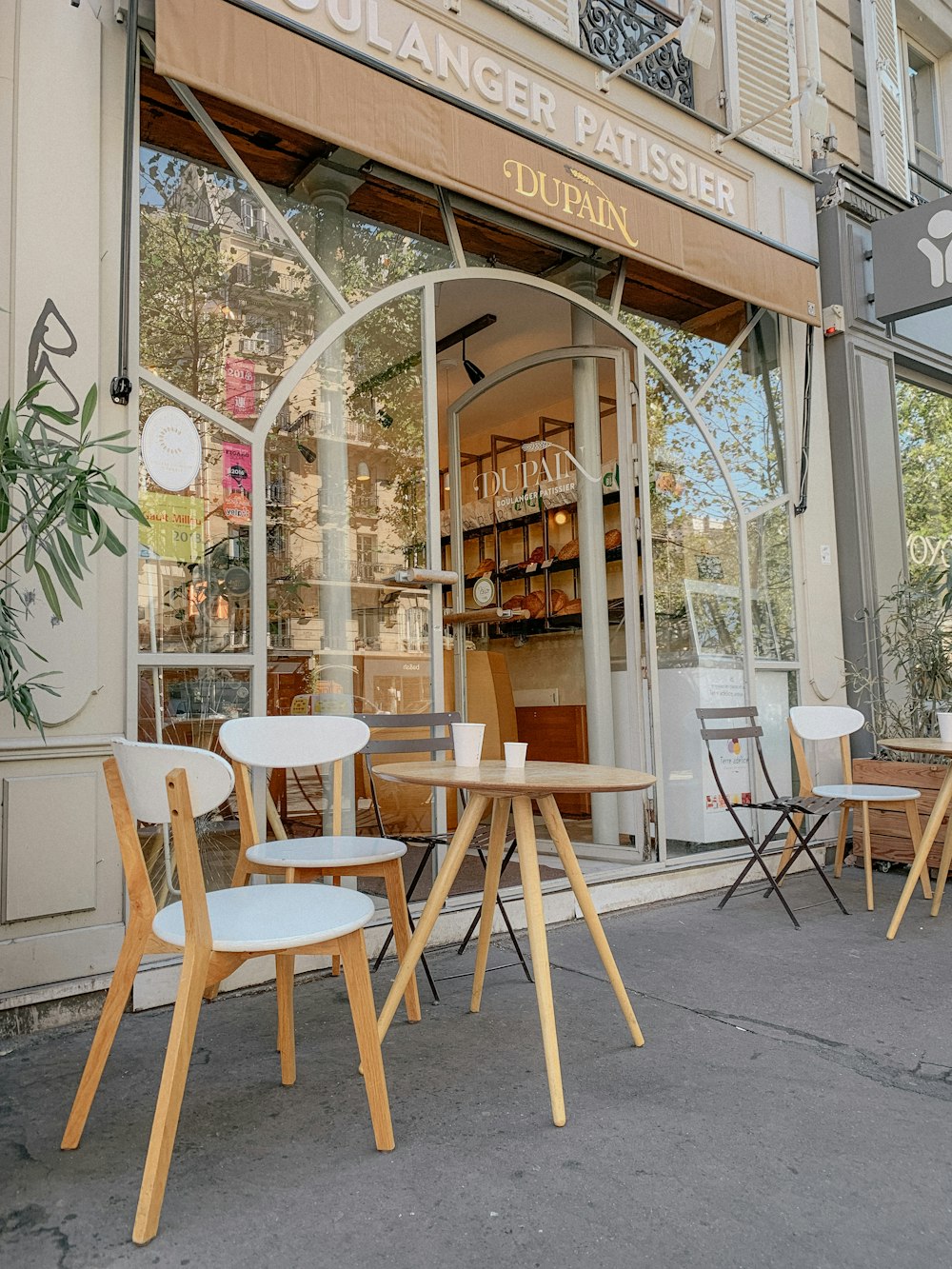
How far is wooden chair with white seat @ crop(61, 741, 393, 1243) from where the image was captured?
1.68 meters

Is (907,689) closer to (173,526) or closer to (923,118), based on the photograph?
(173,526)

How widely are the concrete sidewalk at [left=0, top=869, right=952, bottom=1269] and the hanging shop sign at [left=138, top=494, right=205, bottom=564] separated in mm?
1522

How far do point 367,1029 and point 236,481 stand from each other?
214 cm

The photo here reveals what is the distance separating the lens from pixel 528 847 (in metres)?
2.37

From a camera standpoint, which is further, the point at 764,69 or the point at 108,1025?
the point at 764,69

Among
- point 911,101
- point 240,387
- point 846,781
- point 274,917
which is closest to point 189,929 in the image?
point 274,917

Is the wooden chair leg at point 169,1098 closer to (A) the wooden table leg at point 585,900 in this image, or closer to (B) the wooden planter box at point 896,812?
(A) the wooden table leg at point 585,900

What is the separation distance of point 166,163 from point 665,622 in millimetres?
3168

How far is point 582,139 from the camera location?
4469mm

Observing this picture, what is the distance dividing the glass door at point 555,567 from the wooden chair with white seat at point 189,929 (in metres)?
2.41

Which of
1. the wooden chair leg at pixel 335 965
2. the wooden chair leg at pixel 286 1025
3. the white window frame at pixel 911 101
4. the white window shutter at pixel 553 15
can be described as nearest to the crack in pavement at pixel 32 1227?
the wooden chair leg at pixel 286 1025

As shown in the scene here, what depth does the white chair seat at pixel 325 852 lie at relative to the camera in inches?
→ 96.1

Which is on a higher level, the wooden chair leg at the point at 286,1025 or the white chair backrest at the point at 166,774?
the white chair backrest at the point at 166,774

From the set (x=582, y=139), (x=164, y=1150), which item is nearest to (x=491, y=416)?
(x=582, y=139)
